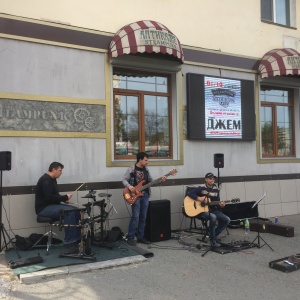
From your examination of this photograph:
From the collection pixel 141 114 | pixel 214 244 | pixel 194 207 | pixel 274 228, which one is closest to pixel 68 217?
pixel 194 207

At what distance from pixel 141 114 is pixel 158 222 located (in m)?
2.53

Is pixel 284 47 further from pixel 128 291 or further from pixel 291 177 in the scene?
pixel 128 291

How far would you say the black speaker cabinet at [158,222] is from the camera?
7322 millimetres

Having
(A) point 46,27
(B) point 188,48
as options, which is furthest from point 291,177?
(A) point 46,27

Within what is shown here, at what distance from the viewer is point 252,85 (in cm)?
973

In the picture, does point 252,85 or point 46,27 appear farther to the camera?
point 252,85

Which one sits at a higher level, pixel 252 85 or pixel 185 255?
pixel 252 85

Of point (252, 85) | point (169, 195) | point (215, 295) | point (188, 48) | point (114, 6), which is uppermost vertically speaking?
point (114, 6)

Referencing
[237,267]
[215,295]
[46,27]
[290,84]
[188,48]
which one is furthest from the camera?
[290,84]

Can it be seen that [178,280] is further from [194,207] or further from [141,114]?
[141,114]

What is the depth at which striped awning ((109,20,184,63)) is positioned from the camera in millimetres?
7531

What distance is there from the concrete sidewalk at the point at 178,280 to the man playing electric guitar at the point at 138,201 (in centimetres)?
64

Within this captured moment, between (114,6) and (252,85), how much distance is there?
4053mm

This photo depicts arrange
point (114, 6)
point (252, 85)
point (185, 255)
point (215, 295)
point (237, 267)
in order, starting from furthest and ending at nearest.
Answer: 1. point (252, 85)
2. point (114, 6)
3. point (185, 255)
4. point (237, 267)
5. point (215, 295)
